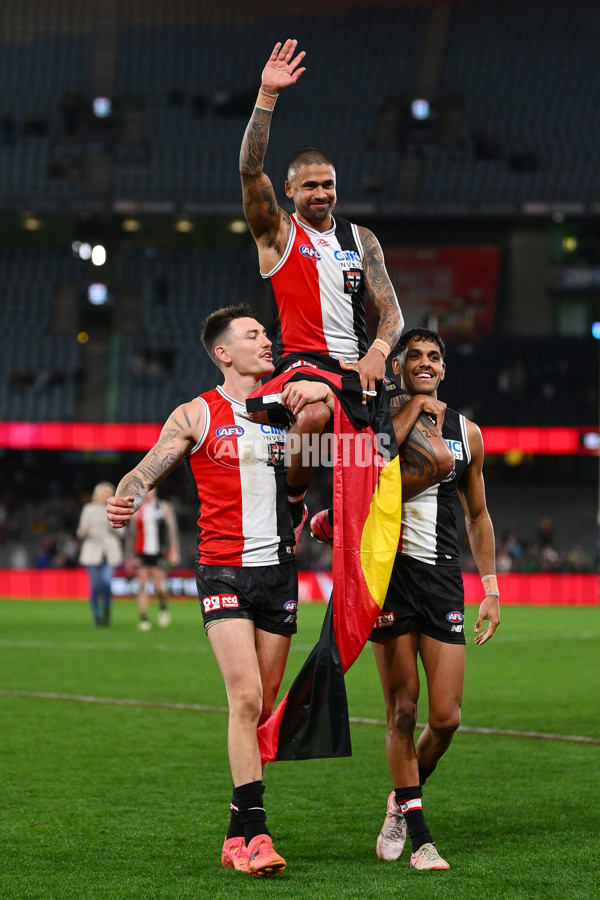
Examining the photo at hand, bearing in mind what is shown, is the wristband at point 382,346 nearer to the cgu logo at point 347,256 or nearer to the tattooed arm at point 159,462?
the cgu logo at point 347,256

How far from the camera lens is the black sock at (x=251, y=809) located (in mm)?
4805

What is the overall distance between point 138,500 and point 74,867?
1.62m

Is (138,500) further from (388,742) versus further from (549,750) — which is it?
(549,750)

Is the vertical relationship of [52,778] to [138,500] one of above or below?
below

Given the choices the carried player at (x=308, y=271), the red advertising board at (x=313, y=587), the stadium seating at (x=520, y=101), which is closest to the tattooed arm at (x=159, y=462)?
the carried player at (x=308, y=271)

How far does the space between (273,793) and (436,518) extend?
2257 millimetres

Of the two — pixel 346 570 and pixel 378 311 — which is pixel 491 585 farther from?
pixel 378 311

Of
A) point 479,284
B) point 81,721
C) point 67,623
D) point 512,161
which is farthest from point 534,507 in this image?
point 81,721

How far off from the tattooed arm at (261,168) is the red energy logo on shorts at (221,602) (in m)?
1.59

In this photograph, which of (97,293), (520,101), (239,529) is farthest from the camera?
(520,101)

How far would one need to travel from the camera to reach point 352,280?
18.1 feet

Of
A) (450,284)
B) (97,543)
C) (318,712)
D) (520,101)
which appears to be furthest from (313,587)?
(318,712)

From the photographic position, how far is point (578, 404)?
31281 millimetres

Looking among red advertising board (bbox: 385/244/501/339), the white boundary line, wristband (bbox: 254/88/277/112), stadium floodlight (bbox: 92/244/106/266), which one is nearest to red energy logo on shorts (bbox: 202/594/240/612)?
wristband (bbox: 254/88/277/112)
